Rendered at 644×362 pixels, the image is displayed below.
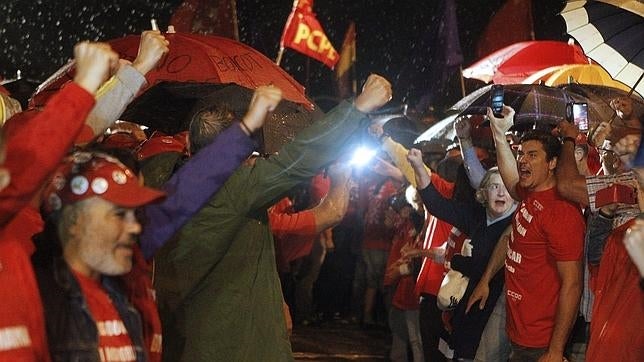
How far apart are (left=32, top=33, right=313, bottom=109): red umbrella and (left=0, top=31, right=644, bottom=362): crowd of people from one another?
521mm

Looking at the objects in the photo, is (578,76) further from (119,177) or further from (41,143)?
(41,143)

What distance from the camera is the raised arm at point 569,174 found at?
6004 mm

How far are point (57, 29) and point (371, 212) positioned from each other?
78.8 feet

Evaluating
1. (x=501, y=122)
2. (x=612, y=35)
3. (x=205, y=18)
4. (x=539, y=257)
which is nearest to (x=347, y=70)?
(x=205, y=18)

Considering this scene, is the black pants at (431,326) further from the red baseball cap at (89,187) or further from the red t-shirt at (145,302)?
the red baseball cap at (89,187)

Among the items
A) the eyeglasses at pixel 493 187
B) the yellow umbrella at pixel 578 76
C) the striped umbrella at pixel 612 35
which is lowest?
the eyeglasses at pixel 493 187

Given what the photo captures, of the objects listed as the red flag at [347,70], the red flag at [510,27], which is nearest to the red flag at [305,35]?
the red flag at [510,27]

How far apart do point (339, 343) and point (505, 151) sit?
6891 mm

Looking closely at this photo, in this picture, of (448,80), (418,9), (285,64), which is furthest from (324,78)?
Answer: (448,80)

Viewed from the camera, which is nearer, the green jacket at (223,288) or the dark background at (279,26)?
the green jacket at (223,288)

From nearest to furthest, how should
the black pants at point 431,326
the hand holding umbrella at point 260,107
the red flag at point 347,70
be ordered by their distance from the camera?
the hand holding umbrella at point 260,107, the black pants at point 431,326, the red flag at point 347,70

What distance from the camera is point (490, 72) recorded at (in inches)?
520

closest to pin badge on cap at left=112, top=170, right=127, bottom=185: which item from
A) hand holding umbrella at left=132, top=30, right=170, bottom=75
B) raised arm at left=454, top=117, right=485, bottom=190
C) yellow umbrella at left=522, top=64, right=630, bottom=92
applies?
hand holding umbrella at left=132, top=30, right=170, bottom=75

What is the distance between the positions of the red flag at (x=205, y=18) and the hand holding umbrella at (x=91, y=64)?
29.6 feet
